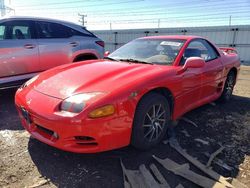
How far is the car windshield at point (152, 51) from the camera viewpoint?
3808 mm

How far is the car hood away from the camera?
286cm

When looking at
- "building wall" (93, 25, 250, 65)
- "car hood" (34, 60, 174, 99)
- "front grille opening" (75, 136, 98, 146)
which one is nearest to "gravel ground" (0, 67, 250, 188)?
"front grille opening" (75, 136, 98, 146)

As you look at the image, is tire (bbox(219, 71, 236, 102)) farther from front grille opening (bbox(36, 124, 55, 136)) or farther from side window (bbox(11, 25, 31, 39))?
side window (bbox(11, 25, 31, 39))

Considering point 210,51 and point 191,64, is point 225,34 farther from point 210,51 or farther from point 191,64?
point 191,64

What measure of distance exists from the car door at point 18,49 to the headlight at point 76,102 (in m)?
2.83

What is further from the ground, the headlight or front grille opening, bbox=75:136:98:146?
the headlight

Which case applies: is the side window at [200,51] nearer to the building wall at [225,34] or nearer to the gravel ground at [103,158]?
the gravel ground at [103,158]

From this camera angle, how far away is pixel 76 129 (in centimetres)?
257

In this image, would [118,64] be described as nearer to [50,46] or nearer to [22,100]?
[22,100]

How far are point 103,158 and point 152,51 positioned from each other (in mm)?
1919

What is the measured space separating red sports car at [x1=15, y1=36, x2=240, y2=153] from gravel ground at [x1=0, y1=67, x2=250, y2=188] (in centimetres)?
24

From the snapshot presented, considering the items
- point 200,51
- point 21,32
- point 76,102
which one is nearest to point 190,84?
point 200,51

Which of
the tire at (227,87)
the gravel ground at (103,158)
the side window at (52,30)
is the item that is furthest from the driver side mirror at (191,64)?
the side window at (52,30)

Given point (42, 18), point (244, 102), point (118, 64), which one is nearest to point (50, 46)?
point (42, 18)
